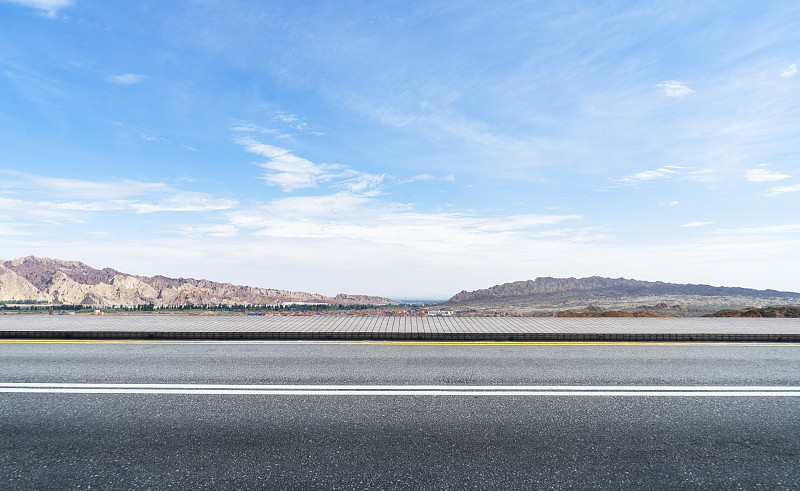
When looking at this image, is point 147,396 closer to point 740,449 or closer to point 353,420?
point 353,420

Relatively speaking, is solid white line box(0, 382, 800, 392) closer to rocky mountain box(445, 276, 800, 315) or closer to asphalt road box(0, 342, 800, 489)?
asphalt road box(0, 342, 800, 489)

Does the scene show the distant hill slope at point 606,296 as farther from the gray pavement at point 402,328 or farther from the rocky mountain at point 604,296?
the gray pavement at point 402,328

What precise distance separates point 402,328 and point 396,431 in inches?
268

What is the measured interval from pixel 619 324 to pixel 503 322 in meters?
3.28

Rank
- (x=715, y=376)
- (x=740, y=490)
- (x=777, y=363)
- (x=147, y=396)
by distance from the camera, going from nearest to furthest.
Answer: (x=740, y=490) < (x=147, y=396) < (x=715, y=376) < (x=777, y=363)

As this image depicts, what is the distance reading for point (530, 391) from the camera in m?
5.84

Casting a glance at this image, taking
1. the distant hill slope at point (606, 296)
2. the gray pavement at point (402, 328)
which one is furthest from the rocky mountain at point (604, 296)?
the gray pavement at point (402, 328)

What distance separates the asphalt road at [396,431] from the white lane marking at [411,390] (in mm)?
130

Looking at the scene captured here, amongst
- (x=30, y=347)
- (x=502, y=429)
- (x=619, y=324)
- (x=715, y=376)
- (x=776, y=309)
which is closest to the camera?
(x=502, y=429)

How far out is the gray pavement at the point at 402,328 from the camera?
10.5 m

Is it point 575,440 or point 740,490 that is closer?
point 740,490

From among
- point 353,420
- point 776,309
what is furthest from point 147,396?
point 776,309

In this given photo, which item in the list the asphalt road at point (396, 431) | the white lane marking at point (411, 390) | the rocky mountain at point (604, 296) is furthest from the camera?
the rocky mountain at point (604, 296)

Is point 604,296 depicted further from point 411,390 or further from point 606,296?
point 411,390
